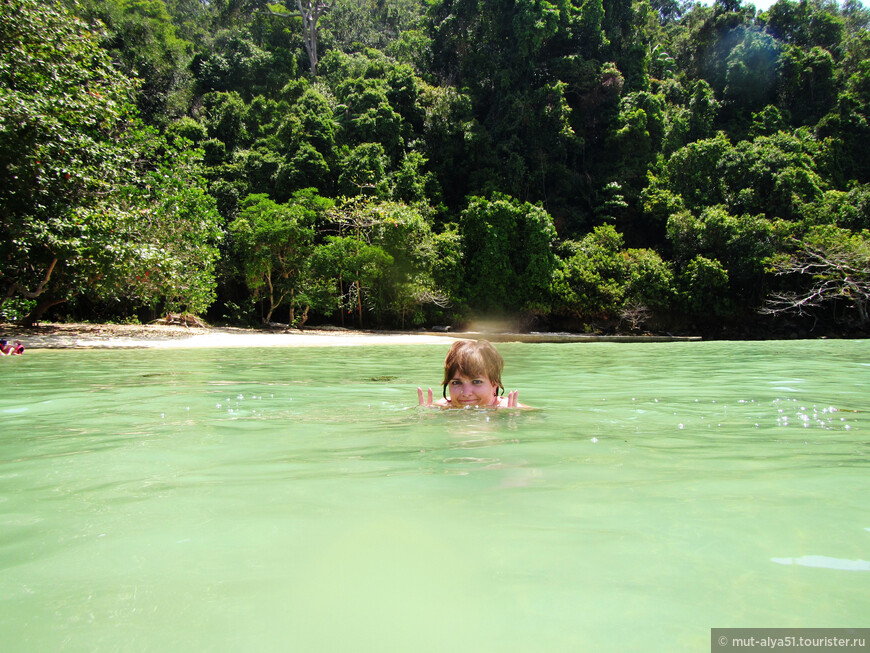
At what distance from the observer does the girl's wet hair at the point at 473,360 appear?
407 centimetres

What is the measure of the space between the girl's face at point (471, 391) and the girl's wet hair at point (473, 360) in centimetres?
3

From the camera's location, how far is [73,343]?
1265 centimetres

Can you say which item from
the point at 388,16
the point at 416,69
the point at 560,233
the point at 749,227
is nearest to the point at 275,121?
the point at 416,69

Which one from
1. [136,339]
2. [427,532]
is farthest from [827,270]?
[427,532]

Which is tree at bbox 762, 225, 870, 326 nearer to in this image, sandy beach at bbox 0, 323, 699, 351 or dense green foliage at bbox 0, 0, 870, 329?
dense green foliage at bbox 0, 0, 870, 329

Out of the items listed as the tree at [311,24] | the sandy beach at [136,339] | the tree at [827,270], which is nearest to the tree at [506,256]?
the sandy beach at [136,339]

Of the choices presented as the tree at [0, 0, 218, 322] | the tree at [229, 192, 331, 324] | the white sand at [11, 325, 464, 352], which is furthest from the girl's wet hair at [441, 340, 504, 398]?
the tree at [229, 192, 331, 324]

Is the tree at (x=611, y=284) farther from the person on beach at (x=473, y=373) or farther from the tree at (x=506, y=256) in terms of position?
the person on beach at (x=473, y=373)

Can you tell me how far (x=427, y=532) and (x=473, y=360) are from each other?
97.2 inches

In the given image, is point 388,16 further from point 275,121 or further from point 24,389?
point 24,389

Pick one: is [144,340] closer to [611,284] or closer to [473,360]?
[473,360]

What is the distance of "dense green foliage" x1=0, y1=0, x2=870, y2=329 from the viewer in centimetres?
1327

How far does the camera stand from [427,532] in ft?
5.45

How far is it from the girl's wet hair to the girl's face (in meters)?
0.03
